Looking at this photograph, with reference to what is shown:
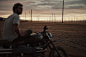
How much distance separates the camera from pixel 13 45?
3.91 m

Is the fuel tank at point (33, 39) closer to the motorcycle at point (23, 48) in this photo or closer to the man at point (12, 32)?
the motorcycle at point (23, 48)

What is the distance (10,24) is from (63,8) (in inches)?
2287

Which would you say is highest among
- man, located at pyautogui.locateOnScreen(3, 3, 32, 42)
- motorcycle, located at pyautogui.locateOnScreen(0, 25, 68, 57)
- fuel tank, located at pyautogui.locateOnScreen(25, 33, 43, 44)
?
man, located at pyautogui.locateOnScreen(3, 3, 32, 42)

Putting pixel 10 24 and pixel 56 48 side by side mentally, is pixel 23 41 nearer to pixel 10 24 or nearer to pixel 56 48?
pixel 10 24

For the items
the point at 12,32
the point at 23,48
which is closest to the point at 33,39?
the point at 23,48

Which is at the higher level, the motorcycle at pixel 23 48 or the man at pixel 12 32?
the man at pixel 12 32

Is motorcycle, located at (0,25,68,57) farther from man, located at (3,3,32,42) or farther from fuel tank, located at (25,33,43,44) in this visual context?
man, located at (3,3,32,42)

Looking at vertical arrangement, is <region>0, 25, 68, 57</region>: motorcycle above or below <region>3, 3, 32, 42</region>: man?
below

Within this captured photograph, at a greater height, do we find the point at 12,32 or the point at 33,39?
the point at 12,32

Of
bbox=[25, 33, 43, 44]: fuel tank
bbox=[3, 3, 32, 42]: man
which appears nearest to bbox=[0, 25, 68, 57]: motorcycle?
bbox=[25, 33, 43, 44]: fuel tank

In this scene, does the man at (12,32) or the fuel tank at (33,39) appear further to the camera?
the fuel tank at (33,39)

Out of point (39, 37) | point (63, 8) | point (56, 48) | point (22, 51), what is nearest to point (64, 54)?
point (56, 48)

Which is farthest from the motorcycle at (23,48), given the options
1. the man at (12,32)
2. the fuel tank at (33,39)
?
the man at (12,32)

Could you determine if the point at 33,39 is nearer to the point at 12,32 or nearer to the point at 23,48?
the point at 23,48
